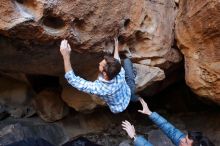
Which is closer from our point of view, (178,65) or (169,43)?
(169,43)

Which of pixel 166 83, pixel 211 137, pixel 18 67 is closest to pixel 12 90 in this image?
pixel 18 67

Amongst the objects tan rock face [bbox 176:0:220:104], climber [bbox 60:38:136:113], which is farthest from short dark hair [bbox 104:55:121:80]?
tan rock face [bbox 176:0:220:104]

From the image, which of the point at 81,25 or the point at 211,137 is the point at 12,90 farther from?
the point at 211,137

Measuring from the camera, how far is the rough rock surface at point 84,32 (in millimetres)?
2617

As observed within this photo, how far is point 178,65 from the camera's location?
12.6 ft

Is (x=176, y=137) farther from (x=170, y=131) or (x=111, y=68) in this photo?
(x=111, y=68)

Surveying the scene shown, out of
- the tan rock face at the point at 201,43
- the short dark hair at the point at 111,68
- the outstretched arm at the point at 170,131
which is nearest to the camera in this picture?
the short dark hair at the point at 111,68

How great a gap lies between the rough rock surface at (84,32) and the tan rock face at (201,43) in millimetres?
159

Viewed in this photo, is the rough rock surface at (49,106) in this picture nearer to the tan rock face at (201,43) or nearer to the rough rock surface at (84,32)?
the rough rock surface at (84,32)

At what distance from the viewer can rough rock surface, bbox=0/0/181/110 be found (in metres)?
2.62

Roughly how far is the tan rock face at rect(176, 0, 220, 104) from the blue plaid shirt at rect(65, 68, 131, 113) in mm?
824

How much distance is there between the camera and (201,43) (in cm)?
332

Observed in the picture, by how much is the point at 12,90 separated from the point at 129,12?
5.78 ft

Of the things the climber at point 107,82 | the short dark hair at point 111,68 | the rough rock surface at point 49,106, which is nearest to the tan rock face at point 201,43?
the climber at point 107,82
